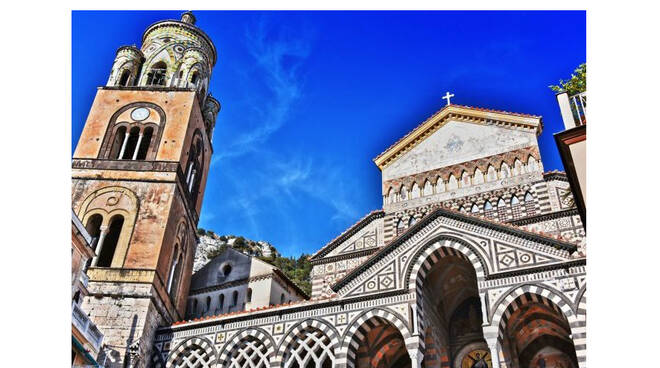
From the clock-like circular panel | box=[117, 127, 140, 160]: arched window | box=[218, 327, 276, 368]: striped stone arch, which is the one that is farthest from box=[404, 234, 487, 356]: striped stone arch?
the clock-like circular panel

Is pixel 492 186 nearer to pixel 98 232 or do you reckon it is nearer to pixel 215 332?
pixel 215 332

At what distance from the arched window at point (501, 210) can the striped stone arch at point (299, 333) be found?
7.81 m

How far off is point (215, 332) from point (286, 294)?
6882 millimetres

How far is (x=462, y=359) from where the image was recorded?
16797mm

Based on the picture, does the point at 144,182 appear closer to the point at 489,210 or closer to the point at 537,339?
the point at 489,210

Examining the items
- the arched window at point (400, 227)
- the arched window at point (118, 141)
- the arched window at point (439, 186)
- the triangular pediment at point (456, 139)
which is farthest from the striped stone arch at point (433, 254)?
the arched window at point (118, 141)

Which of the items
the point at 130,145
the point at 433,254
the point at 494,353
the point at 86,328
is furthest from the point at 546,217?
the point at 130,145

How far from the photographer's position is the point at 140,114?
23.6 m

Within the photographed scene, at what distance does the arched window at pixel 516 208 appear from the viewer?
20.1 meters

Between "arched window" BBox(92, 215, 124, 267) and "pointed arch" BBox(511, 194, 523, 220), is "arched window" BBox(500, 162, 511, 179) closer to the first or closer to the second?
"pointed arch" BBox(511, 194, 523, 220)

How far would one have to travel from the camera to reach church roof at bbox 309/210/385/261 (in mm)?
22547

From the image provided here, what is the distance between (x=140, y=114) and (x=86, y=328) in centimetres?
1029

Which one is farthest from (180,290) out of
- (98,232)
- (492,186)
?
(492,186)

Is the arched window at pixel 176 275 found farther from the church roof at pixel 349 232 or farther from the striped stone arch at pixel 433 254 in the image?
the striped stone arch at pixel 433 254
